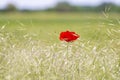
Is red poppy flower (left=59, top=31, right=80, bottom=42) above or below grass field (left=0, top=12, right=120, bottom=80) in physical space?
above

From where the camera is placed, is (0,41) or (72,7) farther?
(72,7)

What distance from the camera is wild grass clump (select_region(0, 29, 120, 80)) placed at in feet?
10.0

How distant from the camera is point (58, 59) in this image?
319 cm

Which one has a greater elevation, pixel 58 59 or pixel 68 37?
pixel 68 37

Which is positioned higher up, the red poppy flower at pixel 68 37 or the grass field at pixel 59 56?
the red poppy flower at pixel 68 37

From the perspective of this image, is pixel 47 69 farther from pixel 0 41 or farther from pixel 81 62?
pixel 0 41

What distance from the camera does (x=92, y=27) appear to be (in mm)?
3896

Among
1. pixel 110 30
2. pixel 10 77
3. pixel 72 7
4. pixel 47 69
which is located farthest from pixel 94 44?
pixel 72 7

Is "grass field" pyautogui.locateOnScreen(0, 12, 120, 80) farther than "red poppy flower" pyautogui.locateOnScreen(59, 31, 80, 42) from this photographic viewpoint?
No

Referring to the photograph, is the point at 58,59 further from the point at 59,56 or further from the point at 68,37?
the point at 68,37

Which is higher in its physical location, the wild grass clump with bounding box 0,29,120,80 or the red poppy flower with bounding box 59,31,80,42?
the red poppy flower with bounding box 59,31,80,42

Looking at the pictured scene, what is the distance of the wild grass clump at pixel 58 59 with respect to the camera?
3.06 meters

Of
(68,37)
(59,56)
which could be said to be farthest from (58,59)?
(68,37)

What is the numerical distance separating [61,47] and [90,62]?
0.87 feet
